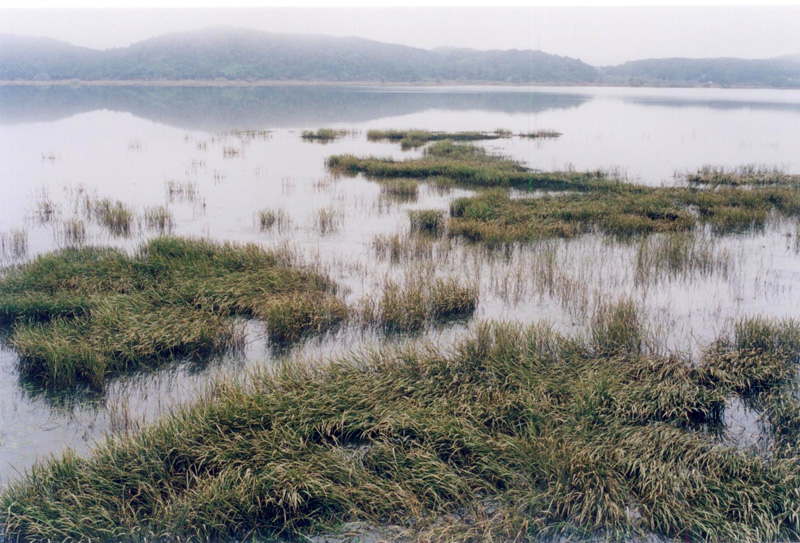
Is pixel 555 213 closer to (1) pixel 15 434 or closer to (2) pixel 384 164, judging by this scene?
(2) pixel 384 164

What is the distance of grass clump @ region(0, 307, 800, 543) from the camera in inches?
218

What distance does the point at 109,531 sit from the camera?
17.3 ft

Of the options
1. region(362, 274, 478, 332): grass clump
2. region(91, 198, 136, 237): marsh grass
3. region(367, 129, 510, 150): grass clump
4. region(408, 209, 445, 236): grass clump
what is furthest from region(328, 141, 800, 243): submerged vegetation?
region(367, 129, 510, 150): grass clump

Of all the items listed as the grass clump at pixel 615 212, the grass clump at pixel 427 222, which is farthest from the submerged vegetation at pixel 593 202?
the grass clump at pixel 427 222

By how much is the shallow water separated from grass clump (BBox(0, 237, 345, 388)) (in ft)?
1.33

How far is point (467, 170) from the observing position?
25234 mm

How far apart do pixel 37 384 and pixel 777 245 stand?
1614 centimetres

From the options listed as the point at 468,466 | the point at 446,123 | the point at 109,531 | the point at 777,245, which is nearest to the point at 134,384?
the point at 109,531

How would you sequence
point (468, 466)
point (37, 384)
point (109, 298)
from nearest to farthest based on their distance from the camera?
1. point (468, 466)
2. point (37, 384)
3. point (109, 298)

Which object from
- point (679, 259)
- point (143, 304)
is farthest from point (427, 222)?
point (143, 304)

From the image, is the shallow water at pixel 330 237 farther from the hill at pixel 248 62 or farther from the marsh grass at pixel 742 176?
the hill at pixel 248 62

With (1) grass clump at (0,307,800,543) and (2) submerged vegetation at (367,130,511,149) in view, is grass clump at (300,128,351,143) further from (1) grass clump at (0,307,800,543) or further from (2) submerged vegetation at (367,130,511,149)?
(1) grass clump at (0,307,800,543)

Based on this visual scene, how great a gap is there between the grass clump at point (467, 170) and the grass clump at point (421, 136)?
5.77m

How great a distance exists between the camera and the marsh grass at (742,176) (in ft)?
77.5
